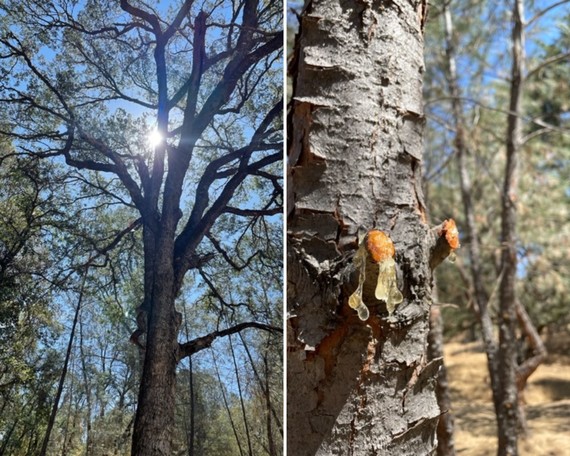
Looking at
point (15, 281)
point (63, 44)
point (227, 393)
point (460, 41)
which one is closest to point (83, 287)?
point (15, 281)

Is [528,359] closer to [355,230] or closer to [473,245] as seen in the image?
[473,245]

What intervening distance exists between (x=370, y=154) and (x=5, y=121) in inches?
19.8

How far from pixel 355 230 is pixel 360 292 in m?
0.08

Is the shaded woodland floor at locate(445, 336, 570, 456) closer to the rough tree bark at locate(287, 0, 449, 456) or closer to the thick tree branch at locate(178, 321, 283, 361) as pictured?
the thick tree branch at locate(178, 321, 283, 361)

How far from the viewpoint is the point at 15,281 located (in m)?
0.89

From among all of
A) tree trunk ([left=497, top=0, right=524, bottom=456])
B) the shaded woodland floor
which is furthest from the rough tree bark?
the shaded woodland floor

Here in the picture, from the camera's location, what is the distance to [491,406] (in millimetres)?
5344

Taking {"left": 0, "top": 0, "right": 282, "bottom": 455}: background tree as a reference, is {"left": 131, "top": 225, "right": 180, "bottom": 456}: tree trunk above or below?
below

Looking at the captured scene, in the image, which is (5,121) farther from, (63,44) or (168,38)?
(168,38)

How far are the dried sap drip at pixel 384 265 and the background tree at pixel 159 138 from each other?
0.28 m

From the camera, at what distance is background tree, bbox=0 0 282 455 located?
900 mm

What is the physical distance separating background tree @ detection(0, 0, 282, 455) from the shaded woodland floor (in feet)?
11.1

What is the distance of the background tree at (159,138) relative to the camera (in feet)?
2.95

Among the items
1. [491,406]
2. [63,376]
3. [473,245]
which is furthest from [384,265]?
[491,406]
